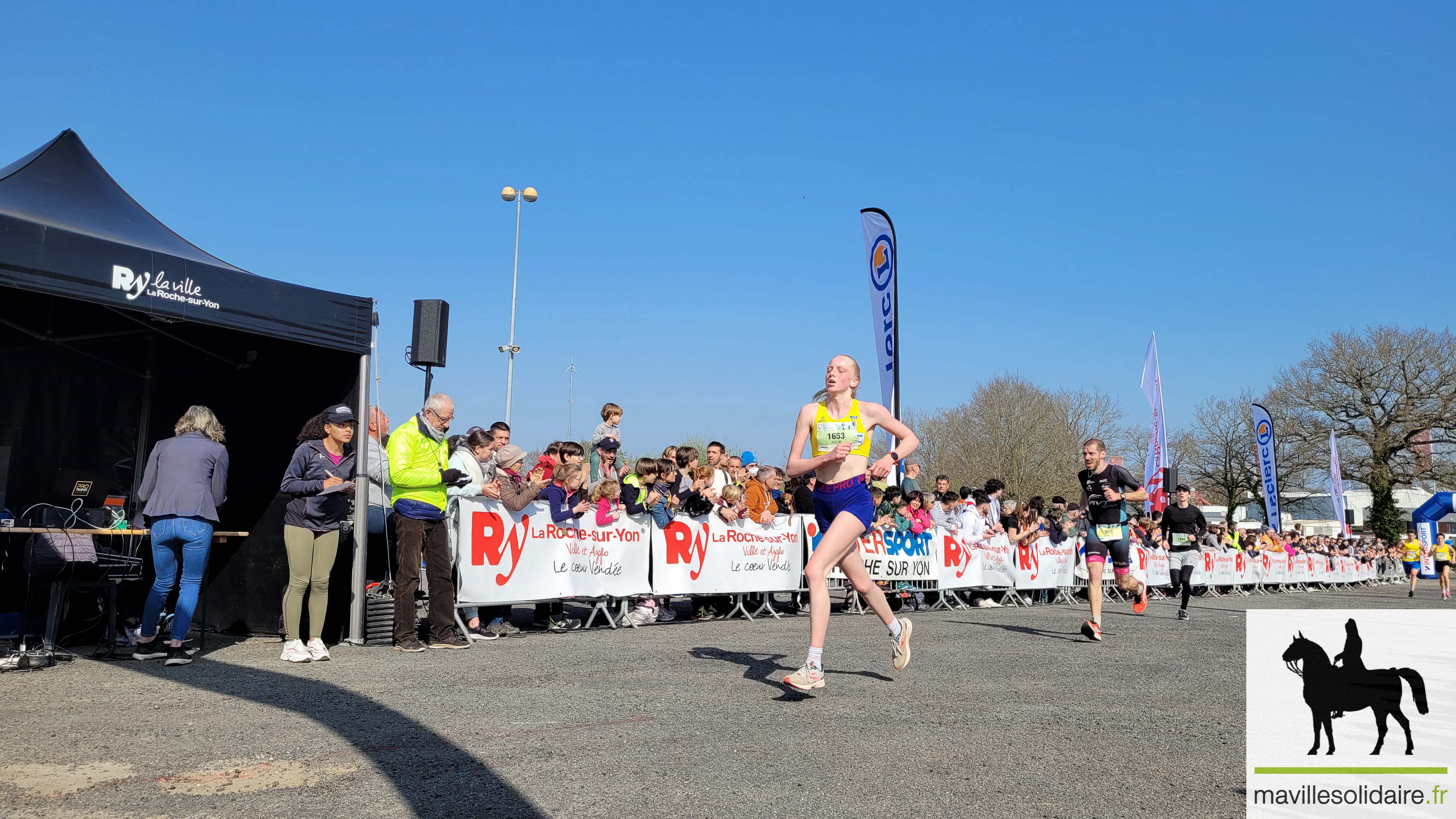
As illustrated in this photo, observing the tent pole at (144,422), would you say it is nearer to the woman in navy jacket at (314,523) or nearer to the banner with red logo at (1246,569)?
the woman in navy jacket at (314,523)

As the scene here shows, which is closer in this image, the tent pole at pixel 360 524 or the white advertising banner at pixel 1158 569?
the tent pole at pixel 360 524

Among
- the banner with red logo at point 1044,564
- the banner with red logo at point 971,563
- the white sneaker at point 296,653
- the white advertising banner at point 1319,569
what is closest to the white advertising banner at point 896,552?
the banner with red logo at point 971,563

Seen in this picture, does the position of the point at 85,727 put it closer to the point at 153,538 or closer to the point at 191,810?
the point at 191,810

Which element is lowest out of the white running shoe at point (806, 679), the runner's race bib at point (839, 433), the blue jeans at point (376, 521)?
the white running shoe at point (806, 679)

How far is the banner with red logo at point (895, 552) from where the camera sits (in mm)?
14031

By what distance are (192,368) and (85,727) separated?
20.7ft

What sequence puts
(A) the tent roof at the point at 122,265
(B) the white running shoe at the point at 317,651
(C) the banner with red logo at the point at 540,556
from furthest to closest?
1. (C) the banner with red logo at the point at 540,556
2. (B) the white running shoe at the point at 317,651
3. (A) the tent roof at the point at 122,265

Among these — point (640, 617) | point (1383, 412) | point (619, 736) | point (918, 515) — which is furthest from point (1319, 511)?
point (619, 736)

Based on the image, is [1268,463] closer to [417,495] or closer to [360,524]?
[417,495]

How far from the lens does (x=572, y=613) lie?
11.7 m

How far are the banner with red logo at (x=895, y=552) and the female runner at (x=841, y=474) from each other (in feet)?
22.1

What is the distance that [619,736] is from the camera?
5.00m

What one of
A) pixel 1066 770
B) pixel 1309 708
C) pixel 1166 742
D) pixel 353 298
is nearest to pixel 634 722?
pixel 1066 770

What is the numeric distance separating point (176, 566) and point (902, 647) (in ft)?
18.8
